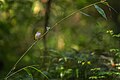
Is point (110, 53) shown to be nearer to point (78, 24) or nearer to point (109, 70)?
point (109, 70)

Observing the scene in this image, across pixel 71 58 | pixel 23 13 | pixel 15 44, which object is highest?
pixel 23 13

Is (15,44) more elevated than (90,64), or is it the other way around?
(15,44)

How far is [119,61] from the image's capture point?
2.27m

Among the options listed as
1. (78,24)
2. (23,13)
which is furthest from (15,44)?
(78,24)

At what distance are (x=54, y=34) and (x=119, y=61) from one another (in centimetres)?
231

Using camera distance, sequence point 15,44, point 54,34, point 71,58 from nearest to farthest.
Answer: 1. point 71,58
2. point 15,44
3. point 54,34

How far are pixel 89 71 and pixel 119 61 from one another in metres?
0.29

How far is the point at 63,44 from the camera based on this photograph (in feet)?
12.9

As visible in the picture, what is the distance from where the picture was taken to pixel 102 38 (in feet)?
8.00

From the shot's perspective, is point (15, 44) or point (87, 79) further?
point (15, 44)

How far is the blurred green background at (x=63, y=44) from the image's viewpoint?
6.99 feet

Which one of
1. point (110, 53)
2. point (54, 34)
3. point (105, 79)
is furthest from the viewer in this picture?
point (54, 34)

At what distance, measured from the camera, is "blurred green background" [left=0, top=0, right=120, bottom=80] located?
213 cm

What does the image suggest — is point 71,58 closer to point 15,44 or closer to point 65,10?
point 65,10
